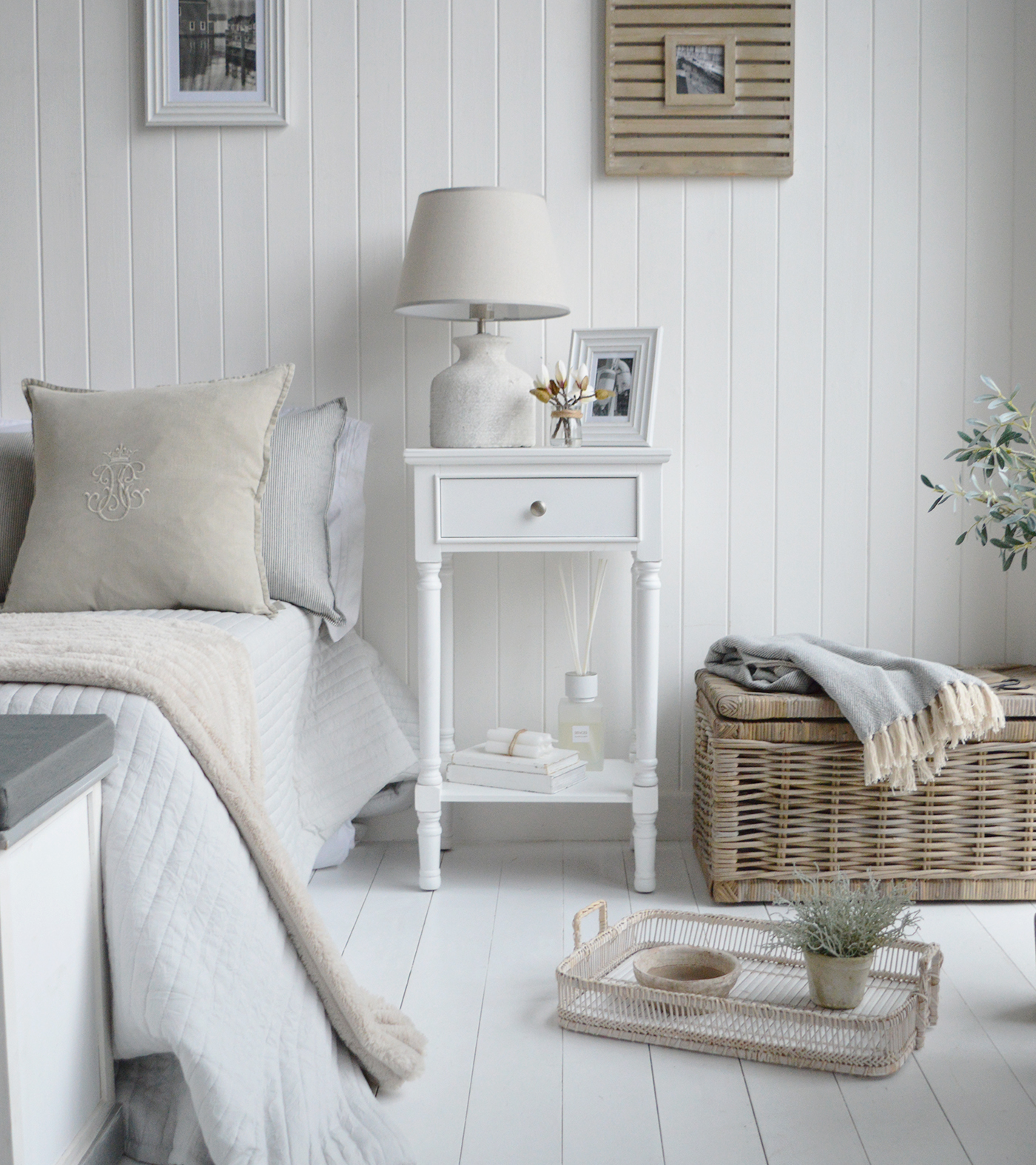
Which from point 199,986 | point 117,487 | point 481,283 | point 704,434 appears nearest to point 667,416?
point 704,434

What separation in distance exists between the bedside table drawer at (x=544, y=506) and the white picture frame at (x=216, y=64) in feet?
3.08

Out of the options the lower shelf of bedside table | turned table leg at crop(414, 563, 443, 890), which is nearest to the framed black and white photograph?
turned table leg at crop(414, 563, 443, 890)

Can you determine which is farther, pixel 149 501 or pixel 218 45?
pixel 218 45

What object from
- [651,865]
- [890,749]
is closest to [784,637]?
[890,749]

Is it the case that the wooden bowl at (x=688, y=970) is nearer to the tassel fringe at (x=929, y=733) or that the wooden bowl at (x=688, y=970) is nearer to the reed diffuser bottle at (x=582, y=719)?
the tassel fringe at (x=929, y=733)

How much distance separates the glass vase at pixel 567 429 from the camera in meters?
2.11

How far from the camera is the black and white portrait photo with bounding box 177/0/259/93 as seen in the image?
2.31 m

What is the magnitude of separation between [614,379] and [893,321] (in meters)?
0.62

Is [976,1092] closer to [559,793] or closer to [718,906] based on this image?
[718,906]

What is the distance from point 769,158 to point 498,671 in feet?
3.96

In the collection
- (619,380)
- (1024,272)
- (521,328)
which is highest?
(1024,272)

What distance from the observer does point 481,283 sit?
2.04 m

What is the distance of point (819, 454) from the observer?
2.38 meters

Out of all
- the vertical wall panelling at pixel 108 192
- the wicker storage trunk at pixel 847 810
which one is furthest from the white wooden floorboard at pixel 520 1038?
the vertical wall panelling at pixel 108 192
